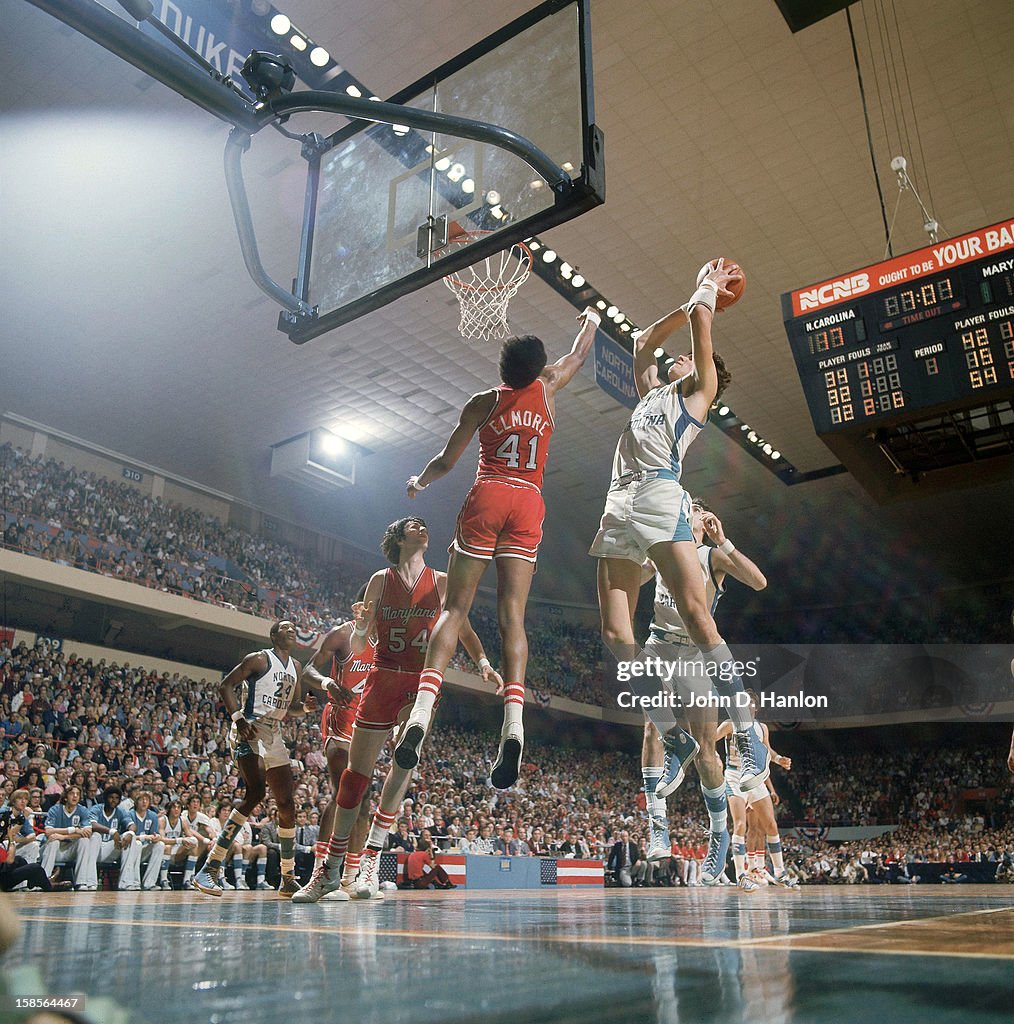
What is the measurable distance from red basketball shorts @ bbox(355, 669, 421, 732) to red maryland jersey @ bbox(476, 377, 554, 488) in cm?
122

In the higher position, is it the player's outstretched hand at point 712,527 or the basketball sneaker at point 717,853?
the player's outstretched hand at point 712,527

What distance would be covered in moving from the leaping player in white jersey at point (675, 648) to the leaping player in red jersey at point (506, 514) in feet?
3.22

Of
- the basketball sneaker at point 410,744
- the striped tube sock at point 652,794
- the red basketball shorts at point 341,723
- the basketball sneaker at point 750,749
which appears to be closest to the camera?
the basketball sneaker at point 410,744

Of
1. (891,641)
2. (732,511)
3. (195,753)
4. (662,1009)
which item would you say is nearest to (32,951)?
(662,1009)

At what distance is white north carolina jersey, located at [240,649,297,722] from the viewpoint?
22.6ft

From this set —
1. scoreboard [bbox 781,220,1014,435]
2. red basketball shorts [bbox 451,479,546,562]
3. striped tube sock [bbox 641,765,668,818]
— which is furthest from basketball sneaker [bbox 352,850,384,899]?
scoreboard [bbox 781,220,1014,435]

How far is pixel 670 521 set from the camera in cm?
434

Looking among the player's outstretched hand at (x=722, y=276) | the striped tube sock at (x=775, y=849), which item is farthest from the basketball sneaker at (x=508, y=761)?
the striped tube sock at (x=775, y=849)

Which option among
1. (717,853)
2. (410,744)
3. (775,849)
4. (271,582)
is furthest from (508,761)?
(271,582)

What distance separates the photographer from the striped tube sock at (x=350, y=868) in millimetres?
5055

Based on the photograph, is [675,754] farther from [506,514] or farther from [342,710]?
[342,710]

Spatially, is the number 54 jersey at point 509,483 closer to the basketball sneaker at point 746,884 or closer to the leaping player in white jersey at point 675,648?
the leaping player in white jersey at point 675,648

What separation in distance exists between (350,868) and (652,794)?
184 centimetres

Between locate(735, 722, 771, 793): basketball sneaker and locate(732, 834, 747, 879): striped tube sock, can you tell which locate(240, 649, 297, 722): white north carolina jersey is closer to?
locate(735, 722, 771, 793): basketball sneaker
